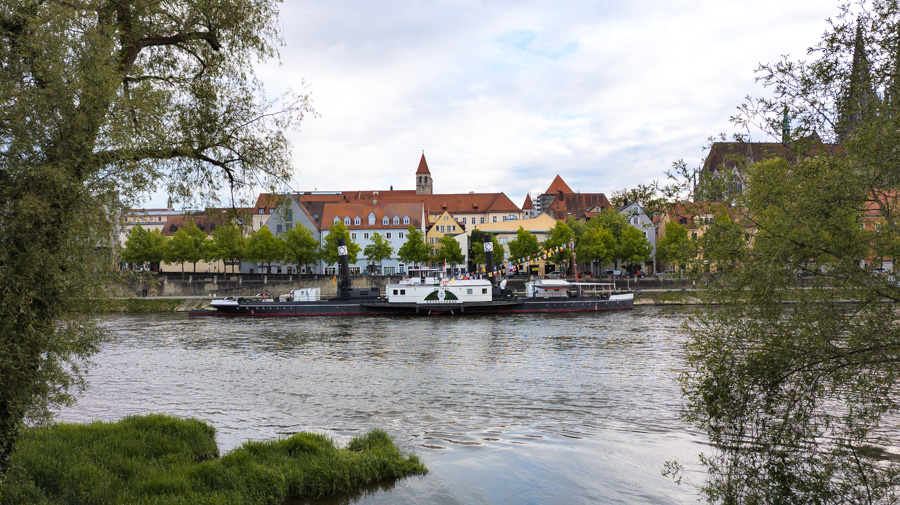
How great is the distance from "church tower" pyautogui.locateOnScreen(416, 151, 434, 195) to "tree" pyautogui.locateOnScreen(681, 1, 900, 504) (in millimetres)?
137303

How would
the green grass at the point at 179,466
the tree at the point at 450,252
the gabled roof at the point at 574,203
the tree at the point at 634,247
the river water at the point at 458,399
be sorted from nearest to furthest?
the green grass at the point at 179,466 < the river water at the point at 458,399 < the tree at the point at 634,247 < the tree at the point at 450,252 < the gabled roof at the point at 574,203

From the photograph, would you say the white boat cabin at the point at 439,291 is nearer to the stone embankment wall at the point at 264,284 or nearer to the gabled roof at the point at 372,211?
the stone embankment wall at the point at 264,284

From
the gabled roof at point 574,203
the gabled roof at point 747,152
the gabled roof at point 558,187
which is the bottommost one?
the gabled roof at point 747,152

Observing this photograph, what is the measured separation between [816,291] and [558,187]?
5325 inches

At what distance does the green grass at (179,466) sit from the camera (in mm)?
8688

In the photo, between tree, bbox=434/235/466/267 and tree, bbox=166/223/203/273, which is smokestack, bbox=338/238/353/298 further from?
tree, bbox=166/223/203/273

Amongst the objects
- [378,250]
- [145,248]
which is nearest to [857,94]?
[378,250]

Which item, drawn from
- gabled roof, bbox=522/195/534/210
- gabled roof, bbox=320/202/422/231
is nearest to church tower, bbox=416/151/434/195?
gabled roof, bbox=522/195/534/210

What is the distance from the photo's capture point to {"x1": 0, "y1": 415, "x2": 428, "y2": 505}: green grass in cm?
869

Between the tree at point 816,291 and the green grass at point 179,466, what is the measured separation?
558 centimetres

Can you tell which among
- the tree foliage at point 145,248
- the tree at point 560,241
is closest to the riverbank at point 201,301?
the tree at point 560,241

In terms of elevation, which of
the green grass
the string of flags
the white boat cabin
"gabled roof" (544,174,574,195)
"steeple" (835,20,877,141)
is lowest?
the green grass

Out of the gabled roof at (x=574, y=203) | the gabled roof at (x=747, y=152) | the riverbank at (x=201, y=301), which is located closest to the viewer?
the gabled roof at (x=747, y=152)

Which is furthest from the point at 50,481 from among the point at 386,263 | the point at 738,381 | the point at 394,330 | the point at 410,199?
the point at 410,199
